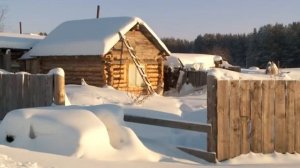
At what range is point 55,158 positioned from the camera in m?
6.93

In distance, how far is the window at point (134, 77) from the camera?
2703 cm

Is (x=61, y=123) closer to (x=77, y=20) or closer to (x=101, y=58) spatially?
(x=101, y=58)

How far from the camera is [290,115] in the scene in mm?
9641

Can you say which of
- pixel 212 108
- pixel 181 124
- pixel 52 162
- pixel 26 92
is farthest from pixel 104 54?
pixel 52 162

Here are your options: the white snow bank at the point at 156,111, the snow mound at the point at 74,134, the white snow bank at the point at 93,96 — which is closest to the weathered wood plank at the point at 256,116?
the white snow bank at the point at 156,111

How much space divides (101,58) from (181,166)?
1775cm

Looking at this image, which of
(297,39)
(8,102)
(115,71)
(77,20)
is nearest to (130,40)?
(115,71)

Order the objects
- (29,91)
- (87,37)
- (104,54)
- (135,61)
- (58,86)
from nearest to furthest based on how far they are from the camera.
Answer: (58,86), (29,91), (104,54), (135,61), (87,37)

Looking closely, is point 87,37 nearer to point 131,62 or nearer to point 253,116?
point 131,62

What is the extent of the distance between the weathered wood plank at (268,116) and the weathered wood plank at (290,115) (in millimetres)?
340

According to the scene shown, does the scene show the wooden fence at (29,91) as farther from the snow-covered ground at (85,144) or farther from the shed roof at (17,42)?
the shed roof at (17,42)

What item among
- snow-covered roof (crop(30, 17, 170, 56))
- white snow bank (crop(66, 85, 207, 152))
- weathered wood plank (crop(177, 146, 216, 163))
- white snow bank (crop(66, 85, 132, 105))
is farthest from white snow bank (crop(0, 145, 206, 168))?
snow-covered roof (crop(30, 17, 170, 56))

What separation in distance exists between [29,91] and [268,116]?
643cm

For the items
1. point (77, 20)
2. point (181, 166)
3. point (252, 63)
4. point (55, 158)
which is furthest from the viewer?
point (252, 63)
